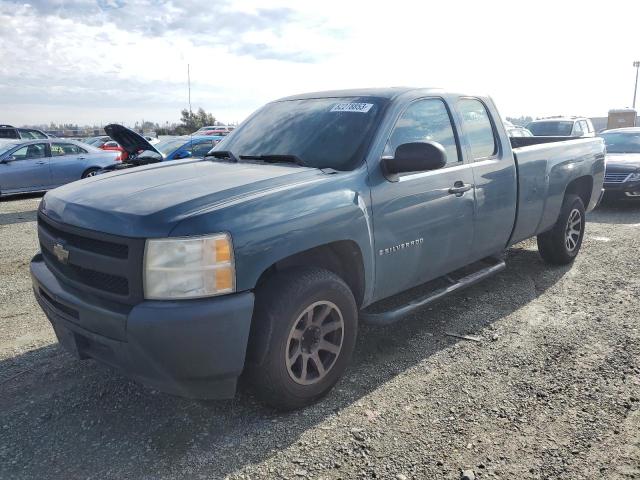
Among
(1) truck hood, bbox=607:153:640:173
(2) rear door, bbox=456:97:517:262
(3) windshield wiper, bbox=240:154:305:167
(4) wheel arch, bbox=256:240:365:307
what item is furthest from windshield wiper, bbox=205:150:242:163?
(1) truck hood, bbox=607:153:640:173

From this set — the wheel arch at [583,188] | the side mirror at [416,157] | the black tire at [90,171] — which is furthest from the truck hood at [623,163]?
the black tire at [90,171]

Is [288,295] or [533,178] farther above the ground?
[533,178]

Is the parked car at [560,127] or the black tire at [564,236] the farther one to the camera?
the parked car at [560,127]

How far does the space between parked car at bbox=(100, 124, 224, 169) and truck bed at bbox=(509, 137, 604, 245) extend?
2840mm

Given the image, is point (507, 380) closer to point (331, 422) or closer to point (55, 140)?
point (331, 422)

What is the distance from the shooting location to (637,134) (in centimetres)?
1166

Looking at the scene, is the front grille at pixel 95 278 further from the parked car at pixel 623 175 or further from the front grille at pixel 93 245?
the parked car at pixel 623 175

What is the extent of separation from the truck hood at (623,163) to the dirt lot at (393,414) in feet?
20.9

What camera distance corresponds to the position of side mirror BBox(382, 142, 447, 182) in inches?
132

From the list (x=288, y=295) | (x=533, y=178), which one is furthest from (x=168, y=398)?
(x=533, y=178)

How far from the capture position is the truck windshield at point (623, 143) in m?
11.3

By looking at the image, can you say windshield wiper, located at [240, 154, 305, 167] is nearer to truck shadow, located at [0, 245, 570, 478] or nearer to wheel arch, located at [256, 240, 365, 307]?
wheel arch, located at [256, 240, 365, 307]

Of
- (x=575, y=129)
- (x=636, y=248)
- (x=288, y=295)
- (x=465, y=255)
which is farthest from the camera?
(x=575, y=129)

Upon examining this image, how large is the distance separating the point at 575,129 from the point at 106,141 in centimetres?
1894
